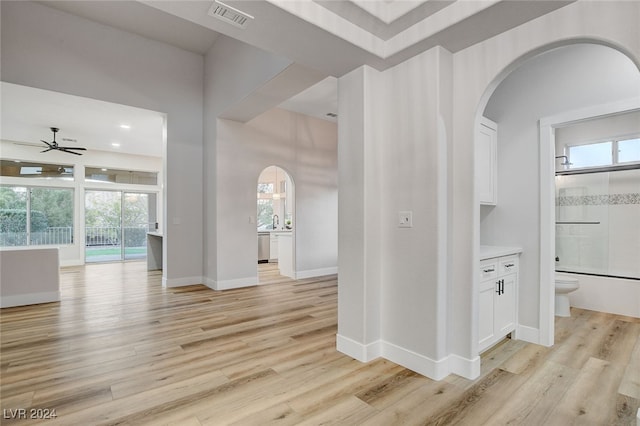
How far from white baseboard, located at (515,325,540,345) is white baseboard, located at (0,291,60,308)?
18.8ft

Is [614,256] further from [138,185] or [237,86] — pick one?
[138,185]

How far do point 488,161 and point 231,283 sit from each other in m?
4.09

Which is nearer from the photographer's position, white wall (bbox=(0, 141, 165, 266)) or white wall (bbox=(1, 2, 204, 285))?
white wall (bbox=(1, 2, 204, 285))

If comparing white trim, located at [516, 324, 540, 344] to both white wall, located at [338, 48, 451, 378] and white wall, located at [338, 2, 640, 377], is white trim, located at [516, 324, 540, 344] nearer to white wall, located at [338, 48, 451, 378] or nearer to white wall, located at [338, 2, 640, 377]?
white wall, located at [338, 2, 640, 377]

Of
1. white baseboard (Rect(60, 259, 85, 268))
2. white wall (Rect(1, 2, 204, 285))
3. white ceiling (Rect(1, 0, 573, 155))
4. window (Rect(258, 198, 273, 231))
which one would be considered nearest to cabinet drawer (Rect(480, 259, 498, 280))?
white ceiling (Rect(1, 0, 573, 155))

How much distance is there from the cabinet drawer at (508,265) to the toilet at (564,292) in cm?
107

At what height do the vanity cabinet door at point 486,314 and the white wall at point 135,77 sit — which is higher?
the white wall at point 135,77

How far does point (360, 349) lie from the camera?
2.59 metres

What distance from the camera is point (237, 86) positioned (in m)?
4.44

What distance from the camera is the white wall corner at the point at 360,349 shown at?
257 cm

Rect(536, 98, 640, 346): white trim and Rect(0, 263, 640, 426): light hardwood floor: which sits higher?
Rect(536, 98, 640, 346): white trim

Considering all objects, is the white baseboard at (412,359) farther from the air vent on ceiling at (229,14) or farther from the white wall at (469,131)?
the air vent on ceiling at (229,14)

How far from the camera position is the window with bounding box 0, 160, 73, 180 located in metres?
7.69

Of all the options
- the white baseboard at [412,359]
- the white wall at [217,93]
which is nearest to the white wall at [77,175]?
the white wall at [217,93]
